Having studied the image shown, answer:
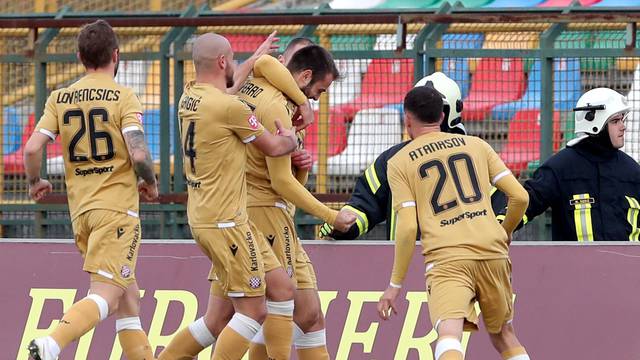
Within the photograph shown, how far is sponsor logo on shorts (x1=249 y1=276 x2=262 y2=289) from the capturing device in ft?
26.6

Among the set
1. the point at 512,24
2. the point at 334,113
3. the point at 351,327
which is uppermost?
the point at 512,24

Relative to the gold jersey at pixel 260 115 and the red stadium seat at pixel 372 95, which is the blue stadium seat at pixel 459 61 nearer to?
the red stadium seat at pixel 372 95

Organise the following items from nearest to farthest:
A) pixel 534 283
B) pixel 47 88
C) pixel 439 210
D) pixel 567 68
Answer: pixel 439 210
pixel 534 283
pixel 567 68
pixel 47 88

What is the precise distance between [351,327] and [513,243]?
4.17ft

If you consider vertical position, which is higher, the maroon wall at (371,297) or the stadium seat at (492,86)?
the stadium seat at (492,86)

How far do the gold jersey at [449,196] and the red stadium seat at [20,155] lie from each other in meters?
5.15

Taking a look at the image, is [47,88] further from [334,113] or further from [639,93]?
[639,93]

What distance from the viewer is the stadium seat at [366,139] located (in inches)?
470

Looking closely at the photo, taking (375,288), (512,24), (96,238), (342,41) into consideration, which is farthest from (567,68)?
(96,238)

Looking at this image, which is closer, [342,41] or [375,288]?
[375,288]

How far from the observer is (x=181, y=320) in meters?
9.77

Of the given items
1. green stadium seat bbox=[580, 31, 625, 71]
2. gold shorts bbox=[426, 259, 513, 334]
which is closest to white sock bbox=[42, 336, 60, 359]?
gold shorts bbox=[426, 259, 513, 334]

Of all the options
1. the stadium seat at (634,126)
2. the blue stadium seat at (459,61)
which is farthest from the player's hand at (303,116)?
the stadium seat at (634,126)

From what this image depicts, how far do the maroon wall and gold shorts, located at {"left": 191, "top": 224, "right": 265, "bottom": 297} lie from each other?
164 cm
